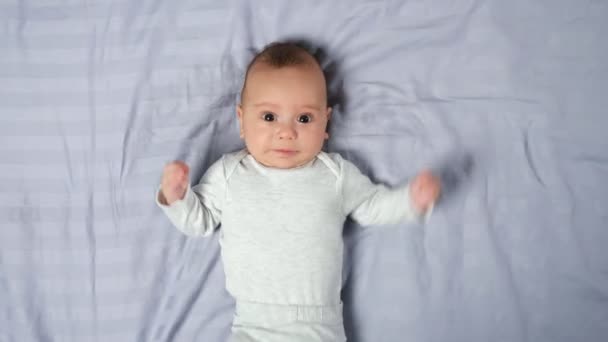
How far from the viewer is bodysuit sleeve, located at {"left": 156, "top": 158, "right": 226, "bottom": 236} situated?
4.25 feet

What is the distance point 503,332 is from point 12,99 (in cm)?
134

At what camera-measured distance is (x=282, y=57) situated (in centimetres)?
127

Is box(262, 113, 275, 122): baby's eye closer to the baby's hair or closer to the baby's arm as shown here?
the baby's hair

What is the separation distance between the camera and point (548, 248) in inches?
54.1

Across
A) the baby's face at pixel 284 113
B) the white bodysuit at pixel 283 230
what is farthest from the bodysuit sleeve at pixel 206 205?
the baby's face at pixel 284 113

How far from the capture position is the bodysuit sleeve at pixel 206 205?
51.1 inches

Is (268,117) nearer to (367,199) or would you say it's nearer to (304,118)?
(304,118)

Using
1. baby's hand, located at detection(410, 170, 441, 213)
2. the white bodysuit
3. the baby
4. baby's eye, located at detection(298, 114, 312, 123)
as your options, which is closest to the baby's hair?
the baby

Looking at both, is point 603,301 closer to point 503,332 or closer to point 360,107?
point 503,332

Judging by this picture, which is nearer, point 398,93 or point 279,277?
point 279,277

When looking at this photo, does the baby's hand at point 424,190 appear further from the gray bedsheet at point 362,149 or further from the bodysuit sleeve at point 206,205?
the bodysuit sleeve at point 206,205

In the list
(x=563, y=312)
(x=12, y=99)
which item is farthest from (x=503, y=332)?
(x=12, y=99)

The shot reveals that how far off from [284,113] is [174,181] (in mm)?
284

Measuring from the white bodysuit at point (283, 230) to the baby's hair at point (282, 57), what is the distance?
235 mm
